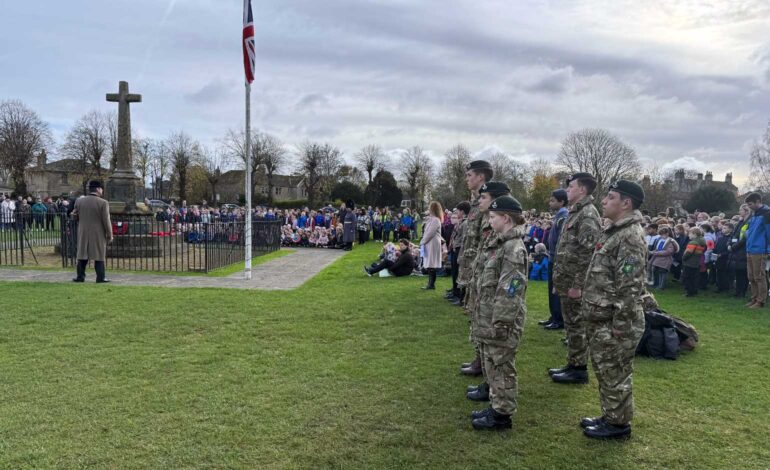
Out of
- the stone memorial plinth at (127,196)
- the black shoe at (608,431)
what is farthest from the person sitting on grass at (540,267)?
the stone memorial plinth at (127,196)

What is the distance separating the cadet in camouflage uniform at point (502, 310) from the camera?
4.04 metres

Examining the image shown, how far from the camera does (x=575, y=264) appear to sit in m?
5.71

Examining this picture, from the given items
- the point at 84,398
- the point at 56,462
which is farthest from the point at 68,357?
the point at 56,462

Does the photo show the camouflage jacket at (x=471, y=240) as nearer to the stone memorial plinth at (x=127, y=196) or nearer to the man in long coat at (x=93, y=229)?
the man in long coat at (x=93, y=229)

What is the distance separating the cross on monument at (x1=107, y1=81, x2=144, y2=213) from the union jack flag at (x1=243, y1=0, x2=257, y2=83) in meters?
6.79

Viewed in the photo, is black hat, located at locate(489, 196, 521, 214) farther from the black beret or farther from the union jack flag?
the union jack flag

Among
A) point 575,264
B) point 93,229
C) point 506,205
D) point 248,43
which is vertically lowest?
point 575,264

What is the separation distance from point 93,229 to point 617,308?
10.6 metres

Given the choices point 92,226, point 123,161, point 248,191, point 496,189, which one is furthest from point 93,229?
point 496,189

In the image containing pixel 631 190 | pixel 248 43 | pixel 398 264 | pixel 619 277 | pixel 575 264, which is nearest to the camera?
pixel 619 277

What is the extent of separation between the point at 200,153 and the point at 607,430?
237 feet

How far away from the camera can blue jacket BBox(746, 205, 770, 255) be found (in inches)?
396

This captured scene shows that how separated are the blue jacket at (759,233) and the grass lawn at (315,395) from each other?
234cm

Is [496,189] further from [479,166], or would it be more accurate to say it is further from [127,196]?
[127,196]
